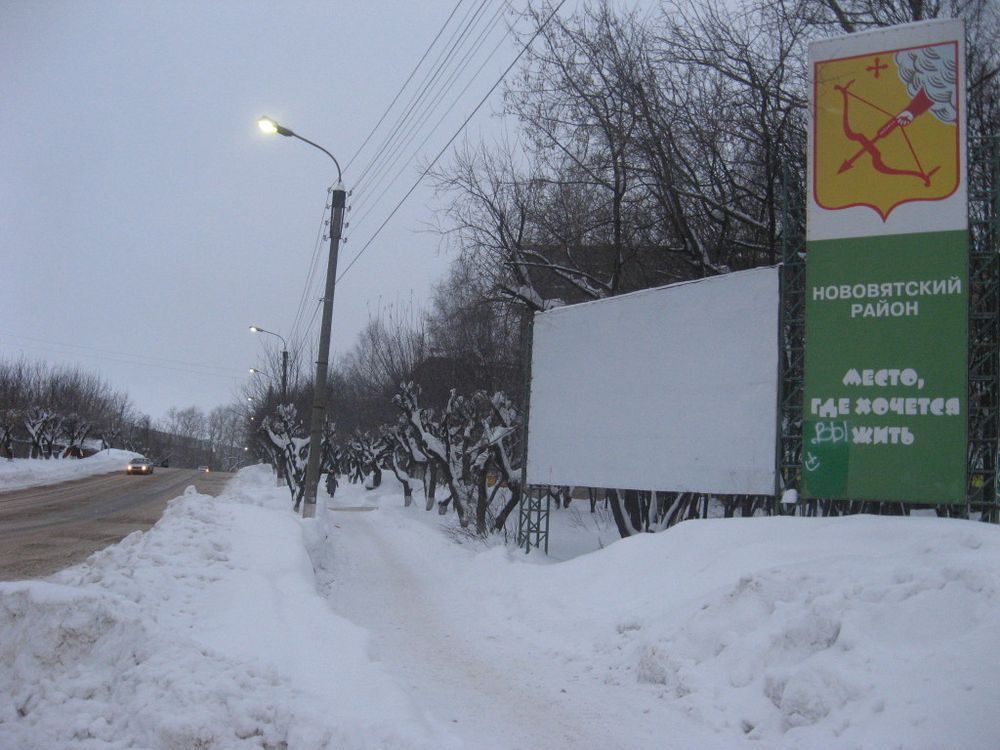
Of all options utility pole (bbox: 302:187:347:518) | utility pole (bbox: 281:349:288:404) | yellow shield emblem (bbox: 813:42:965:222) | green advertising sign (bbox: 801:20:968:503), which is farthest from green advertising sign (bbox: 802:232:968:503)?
utility pole (bbox: 281:349:288:404)

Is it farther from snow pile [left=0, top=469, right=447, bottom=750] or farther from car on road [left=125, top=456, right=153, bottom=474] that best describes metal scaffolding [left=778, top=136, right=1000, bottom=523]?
car on road [left=125, top=456, right=153, bottom=474]

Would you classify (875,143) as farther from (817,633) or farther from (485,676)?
(485,676)

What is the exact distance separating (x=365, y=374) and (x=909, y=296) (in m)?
46.1

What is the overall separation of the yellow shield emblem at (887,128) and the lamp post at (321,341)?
1029 cm

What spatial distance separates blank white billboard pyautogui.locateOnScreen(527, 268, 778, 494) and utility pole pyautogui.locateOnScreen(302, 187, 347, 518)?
4.81m

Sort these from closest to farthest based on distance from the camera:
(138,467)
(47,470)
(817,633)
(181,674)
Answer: (181,674)
(817,633)
(47,470)
(138,467)

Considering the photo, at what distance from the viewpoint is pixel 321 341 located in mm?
17078

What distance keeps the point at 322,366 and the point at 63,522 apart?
9.02m

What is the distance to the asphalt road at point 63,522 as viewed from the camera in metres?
12.8

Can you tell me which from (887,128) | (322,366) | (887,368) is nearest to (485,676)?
(887,368)

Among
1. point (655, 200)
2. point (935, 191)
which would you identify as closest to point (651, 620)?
point (935, 191)

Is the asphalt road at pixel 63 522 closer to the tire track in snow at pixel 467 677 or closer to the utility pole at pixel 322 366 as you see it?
the utility pole at pixel 322 366

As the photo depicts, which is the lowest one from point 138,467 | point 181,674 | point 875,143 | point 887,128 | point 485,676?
point 138,467

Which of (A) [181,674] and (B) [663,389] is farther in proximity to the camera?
(B) [663,389]
